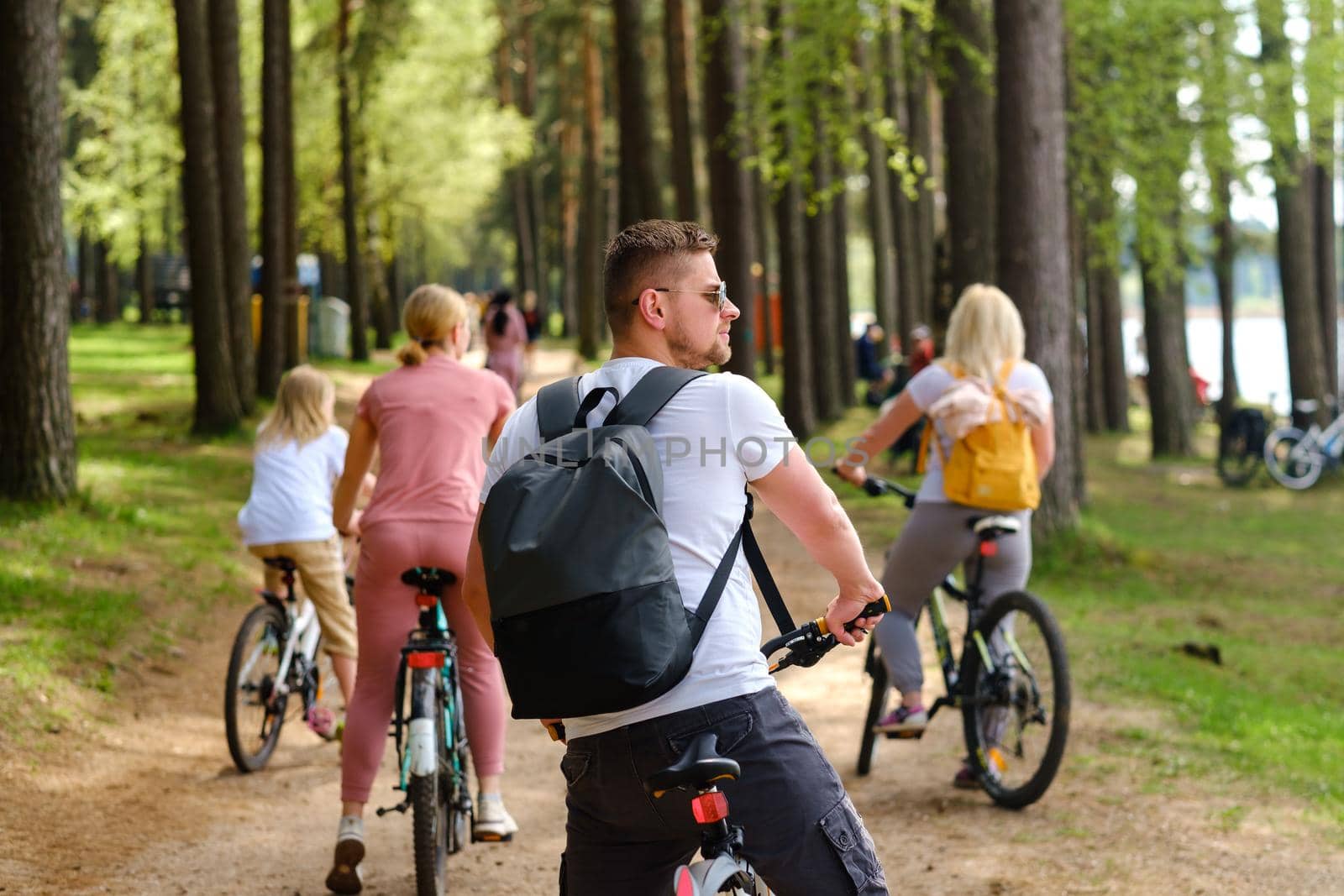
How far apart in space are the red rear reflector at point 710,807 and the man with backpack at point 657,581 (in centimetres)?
7

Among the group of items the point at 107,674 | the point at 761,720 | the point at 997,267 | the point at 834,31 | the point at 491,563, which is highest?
the point at 834,31

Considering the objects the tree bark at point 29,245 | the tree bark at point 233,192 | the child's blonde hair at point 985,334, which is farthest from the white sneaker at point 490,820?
the tree bark at point 233,192

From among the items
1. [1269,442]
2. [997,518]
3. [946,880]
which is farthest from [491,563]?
[1269,442]

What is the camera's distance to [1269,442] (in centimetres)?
2211

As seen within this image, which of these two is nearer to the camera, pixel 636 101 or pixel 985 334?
pixel 985 334

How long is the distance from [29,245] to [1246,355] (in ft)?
311

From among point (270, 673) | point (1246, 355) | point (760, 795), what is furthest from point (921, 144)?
point (1246, 355)

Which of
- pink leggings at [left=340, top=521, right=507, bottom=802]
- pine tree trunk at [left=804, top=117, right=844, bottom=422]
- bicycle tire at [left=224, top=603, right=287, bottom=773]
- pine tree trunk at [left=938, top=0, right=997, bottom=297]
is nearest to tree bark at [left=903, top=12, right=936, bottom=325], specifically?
pine tree trunk at [left=938, top=0, right=997, bottom=297]

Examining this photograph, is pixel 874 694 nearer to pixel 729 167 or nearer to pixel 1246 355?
pixel 729 167

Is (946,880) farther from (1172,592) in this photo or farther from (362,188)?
(362,188)

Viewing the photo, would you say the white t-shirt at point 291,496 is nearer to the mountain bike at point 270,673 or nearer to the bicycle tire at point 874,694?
the mountain bike at point 270,673

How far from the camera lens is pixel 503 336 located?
18.2 meters

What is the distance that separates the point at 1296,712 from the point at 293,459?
5890mm

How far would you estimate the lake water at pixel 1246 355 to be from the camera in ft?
109
